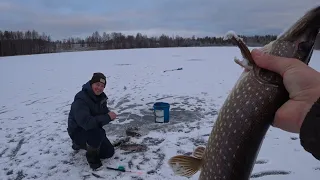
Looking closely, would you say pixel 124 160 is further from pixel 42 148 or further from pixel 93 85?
pixel 42 148

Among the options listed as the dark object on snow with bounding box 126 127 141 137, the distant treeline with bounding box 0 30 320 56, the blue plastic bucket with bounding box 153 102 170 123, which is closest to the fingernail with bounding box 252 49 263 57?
the dark object on snow with bounding box 126 127 141 137

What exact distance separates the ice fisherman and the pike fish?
265 cm

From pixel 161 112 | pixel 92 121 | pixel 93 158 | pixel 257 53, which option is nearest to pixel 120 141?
pixel 93 158

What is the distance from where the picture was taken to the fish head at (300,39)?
144cm

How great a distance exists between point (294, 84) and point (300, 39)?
237 millimetres

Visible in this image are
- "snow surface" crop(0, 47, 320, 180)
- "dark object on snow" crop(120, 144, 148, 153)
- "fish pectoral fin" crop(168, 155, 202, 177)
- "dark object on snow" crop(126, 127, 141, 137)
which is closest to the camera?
"fish pectoral fin" crop(168, 155, 202, 177)

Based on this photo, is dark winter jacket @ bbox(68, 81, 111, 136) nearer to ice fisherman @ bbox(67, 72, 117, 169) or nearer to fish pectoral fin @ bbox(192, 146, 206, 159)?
ice fisherman @ bbox(67, 72, 117, 169)

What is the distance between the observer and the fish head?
4.73ft

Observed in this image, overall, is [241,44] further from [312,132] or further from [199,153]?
[199,153]

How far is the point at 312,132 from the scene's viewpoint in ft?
4.49

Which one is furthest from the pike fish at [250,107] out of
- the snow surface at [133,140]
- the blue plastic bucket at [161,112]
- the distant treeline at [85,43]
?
the distant treeline at [85,43]

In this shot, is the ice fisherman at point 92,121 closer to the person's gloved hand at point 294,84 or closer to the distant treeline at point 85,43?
the person's gloved hand at point 294,84

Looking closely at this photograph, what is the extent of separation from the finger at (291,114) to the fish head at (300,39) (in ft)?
0.82

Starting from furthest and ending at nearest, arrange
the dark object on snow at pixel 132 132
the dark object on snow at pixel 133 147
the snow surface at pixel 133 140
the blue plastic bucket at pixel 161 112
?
1. the blue plastic bucket at pixel 161 112
2. the dark object on snow at pixel 132 132
3. the dark object on snow at pixel 133 147
4. the snow surface at pixel 133 140
